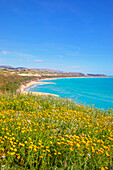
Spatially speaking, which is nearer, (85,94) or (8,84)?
(8,84)

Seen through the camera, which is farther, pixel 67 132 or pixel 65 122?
pixel 65 122

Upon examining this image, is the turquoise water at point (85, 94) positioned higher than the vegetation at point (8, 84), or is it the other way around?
the vegetation at point (8, 84)

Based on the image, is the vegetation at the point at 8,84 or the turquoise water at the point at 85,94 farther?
the vegetation at the point at 8,84

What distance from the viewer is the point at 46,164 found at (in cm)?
332

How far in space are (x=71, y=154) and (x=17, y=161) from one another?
1.39 m

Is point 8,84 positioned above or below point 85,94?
above

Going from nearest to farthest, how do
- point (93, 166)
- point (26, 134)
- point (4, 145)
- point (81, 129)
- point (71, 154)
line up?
point (93, 166), point (71, 154), point (4, 145), point (26, 134), point (81, 129)

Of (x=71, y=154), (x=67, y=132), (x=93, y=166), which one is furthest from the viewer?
(x=67, y=132)

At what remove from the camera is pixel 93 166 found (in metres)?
3.20

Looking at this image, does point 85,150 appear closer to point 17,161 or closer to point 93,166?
point 93,166

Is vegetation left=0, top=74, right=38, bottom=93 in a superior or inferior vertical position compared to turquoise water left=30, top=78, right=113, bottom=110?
superior

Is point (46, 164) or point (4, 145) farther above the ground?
point (4, 145)

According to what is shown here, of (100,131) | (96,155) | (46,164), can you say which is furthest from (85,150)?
(100,131)

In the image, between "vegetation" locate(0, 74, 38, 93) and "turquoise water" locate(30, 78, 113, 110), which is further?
"vegetation" locate(0, 74, 38, 93)
